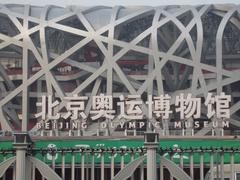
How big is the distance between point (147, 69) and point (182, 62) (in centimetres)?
339

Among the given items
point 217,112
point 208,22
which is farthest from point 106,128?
point 208,22

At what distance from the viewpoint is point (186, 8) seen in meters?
47.3

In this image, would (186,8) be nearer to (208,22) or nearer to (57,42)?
(208,22)

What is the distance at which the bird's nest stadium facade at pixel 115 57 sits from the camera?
4447cm

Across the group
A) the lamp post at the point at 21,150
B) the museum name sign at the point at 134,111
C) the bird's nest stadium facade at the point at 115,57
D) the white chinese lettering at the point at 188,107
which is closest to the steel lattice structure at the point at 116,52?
Answer: the bird's nest stadium facade at the point at 115,57

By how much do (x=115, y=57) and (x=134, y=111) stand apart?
7824mm

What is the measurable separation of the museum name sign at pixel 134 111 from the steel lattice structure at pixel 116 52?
12.2 ft

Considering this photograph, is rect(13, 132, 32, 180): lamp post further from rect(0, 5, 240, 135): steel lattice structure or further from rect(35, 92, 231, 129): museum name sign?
rect(0, 5, 240, 135): steel lattice structure

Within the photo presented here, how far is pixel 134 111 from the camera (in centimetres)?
3900

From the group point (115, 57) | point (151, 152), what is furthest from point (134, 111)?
point (151, 152)

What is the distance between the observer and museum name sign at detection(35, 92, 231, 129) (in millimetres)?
38000

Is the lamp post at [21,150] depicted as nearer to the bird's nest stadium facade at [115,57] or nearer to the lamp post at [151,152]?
the lamp post at [151,152]

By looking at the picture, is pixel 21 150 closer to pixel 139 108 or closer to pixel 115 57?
pixel 139 108

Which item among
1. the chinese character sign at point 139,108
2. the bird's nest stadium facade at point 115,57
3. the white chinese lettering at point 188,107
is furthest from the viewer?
the bird's nest stadium facade at point 115,57
